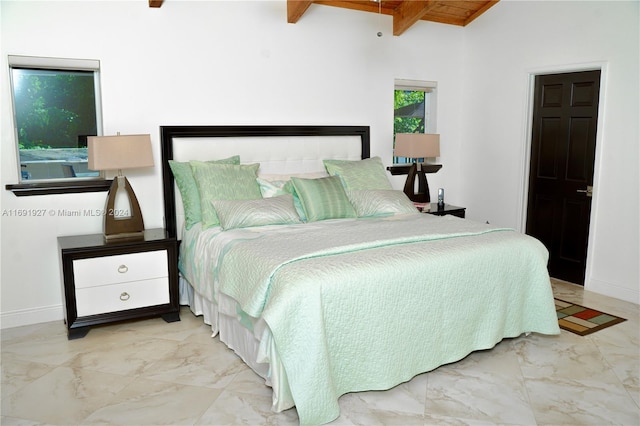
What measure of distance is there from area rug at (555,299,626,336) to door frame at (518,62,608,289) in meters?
0.63

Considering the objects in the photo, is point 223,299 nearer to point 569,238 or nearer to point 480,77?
point 569,238

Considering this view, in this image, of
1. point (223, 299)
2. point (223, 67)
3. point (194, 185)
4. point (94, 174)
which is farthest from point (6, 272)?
point (223, 67)

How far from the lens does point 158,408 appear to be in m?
2.60

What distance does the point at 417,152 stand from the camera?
484 centimetres

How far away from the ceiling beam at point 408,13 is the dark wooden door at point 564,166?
1290mm

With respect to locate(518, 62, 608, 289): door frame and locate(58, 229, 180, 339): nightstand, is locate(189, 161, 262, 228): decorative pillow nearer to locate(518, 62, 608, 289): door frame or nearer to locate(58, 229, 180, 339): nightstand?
→ locate(58, 229, 180, 339): nightstand

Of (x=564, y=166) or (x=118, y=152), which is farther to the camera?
(x=564, y=166)

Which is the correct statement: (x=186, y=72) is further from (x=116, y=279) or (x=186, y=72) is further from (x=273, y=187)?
(x=116, y=279)

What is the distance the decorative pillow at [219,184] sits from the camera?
12.2ft

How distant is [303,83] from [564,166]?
2505 mm

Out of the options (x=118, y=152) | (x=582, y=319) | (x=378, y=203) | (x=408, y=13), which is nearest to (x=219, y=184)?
(x=118, y=152)

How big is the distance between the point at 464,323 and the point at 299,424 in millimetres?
1144

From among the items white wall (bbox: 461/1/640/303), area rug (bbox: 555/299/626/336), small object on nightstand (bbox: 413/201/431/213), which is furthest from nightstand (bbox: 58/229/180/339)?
white wall (bbox: 461/1/640/303)

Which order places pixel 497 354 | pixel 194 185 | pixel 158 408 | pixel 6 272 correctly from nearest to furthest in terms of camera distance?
pixel 158 408
pixel 497 354
pixel 6 272
pixel 194 185
